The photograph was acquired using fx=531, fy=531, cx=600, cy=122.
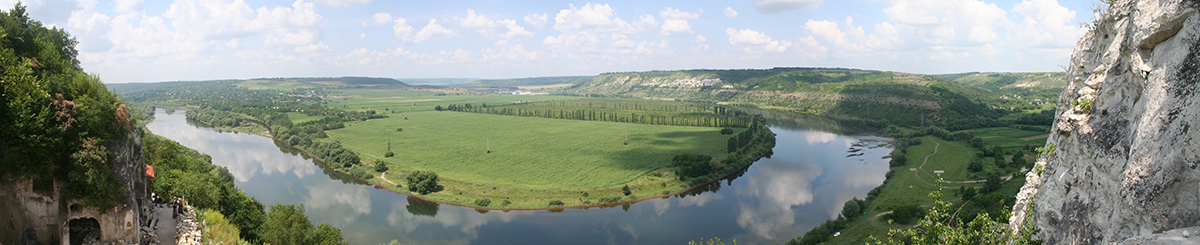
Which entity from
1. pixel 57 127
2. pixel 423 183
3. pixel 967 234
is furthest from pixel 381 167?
pixel 967 234

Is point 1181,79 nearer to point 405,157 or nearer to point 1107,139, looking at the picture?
point 1107,139

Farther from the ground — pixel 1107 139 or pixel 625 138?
pixel 1107 139

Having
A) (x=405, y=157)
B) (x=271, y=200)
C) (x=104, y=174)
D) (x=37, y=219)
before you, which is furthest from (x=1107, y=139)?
(x=405, y=157)

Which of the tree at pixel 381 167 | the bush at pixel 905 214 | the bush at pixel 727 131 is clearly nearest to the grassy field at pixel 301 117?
the tree at pixel 381 167

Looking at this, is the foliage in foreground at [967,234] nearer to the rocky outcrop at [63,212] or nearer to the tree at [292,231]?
the rocky outcrop at [63,212]

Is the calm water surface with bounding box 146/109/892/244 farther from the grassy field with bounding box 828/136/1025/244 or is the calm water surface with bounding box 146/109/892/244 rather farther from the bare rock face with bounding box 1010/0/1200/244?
the bare rock face with bounding box 1010/0/1200/244

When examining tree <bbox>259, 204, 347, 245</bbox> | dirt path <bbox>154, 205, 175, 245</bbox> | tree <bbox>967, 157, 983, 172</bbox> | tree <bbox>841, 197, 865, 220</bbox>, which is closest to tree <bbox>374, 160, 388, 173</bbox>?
tree <bbox>259, 204, 347, 245</bbox>

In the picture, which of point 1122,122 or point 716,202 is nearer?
point 1122,122
